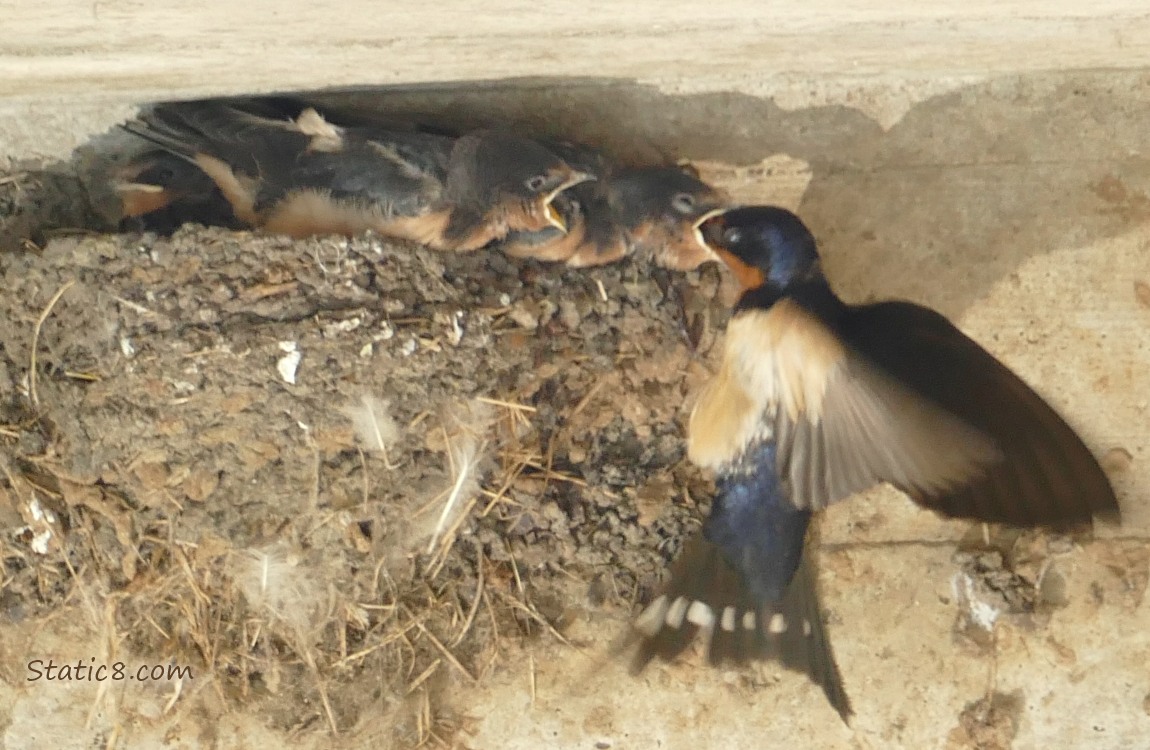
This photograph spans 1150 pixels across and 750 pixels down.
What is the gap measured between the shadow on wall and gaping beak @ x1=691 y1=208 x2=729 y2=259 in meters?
0.20

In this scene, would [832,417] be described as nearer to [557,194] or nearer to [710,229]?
[710,229]

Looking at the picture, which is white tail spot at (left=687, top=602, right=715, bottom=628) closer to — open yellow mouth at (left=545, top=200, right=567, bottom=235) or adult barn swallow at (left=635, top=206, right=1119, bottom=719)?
adult barn swallow at (left=635, top=206, right=1119, bottom=719)

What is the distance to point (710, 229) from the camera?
196 cm

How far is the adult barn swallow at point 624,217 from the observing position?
1.98 meters

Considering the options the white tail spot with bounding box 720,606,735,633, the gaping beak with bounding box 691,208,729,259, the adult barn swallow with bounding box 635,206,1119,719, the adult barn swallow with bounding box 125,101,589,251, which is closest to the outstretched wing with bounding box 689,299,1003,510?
the adult barn swallow with bounding box 635,206,1119,719

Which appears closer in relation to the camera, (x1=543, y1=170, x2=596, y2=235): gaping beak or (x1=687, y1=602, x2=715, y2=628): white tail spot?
(x1=543, y1=170, x2=596, y2=235): gaping beak

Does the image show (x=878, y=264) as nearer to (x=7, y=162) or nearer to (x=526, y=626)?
(x=526, y=626)

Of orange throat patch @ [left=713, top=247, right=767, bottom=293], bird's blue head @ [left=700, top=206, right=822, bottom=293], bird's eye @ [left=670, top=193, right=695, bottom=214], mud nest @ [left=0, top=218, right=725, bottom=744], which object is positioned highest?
bird's eye @ [left=670, top=193, right=695, bottom=214]

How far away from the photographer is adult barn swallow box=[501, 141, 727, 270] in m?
1.98

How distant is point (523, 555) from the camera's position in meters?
2.16

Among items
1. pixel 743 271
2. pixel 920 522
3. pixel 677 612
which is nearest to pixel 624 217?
pixel 743 271

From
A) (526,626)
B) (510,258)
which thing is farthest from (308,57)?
(526,626)

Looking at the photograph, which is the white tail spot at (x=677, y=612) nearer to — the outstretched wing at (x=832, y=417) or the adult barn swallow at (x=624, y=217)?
the outstretched wing at (x=832, y=417)

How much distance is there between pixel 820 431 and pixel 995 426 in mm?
296
